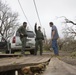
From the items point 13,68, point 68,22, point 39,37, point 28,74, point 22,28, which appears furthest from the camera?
point 68,22

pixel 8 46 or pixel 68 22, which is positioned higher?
pixel 68 22

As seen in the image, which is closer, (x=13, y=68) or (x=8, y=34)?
(x=13, y=68)

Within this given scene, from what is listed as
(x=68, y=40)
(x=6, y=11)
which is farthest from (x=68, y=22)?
(x=6, y=11)

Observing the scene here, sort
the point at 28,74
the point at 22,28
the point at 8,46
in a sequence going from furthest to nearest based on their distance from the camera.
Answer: the point at 8,46 → the point at 22,28 → the point at 28,74

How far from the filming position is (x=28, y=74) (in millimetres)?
3561

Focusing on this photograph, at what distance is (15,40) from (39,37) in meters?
2.21

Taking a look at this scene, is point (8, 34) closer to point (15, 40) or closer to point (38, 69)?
point (15, 40)

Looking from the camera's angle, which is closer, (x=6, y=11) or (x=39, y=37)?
(x=39, y=37)

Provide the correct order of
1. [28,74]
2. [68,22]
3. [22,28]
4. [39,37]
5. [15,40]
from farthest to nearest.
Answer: [68,22], [15,40], [39,37], [22,28], [28,74]

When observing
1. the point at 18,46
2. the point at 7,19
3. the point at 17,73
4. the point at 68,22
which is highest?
the point at 7,19

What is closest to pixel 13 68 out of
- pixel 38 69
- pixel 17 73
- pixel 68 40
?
pixel 17 73

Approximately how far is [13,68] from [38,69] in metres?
0.38

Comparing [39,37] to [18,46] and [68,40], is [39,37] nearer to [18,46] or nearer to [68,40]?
[18,46]

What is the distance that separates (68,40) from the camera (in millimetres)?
38719
